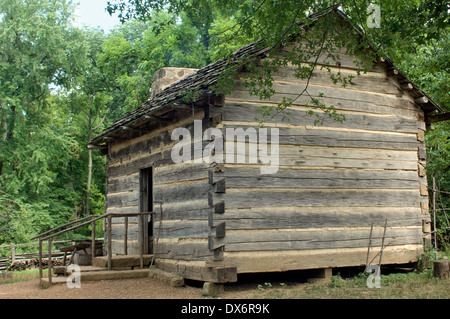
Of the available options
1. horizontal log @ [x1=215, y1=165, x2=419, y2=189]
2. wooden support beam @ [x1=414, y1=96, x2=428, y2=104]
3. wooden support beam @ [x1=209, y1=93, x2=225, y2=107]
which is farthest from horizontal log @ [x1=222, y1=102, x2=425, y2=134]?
horizontal log @ [x1=215, y1=165, x2=419, y2=189]

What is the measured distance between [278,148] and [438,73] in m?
7.64

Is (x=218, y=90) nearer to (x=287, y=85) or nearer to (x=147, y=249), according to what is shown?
(x=287, y=85)

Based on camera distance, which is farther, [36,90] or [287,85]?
[36,90]

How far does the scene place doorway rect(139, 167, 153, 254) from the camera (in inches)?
450

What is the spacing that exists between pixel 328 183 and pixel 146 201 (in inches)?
174

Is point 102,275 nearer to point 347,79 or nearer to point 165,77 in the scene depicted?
point 347,79

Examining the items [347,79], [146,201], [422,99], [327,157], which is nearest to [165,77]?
[146,201]

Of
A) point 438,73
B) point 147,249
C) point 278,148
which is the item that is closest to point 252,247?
point 278,148

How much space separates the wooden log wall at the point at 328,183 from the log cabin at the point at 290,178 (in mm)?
21

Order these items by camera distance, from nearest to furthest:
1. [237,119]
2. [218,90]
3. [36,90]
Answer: [218,90], [237,119], [36,90]

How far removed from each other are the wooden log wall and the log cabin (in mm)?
21

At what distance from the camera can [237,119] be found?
9039mm

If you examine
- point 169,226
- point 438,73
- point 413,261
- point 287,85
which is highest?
point 438,73

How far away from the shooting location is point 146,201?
11.7 m
